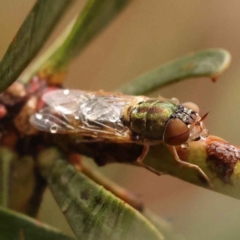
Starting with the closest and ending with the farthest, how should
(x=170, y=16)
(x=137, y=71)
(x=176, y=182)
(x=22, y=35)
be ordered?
(x=22, y=35), (x=176, y=182), (x=137, y=71), (x=170, y=16)

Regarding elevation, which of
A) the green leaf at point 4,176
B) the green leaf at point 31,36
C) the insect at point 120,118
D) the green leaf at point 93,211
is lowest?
the green leaf at point 4,176

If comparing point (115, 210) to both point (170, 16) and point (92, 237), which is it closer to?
point (92, 237)

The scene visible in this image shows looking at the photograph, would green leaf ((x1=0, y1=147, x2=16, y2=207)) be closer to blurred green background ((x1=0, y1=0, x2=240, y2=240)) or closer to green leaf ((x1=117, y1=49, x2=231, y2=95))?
green leaf ((x1=117, y1=49, x2=231, y2=95))

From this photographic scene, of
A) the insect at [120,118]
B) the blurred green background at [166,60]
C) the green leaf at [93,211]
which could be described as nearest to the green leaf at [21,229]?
the green leaf at [93,211]

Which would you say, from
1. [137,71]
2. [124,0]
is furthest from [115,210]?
[137,71]

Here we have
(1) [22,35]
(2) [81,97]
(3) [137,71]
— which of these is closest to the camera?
(1) [22,35]

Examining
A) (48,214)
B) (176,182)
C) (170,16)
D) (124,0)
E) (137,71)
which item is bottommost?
(48,214)

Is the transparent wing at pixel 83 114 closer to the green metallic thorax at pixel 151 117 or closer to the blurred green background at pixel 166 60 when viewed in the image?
the green metallic thorax at pixel 151 117
